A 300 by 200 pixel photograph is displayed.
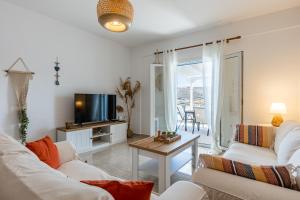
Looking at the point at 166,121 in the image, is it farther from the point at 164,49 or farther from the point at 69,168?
the point at 69,168

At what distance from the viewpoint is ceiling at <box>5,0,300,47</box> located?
9.37ft

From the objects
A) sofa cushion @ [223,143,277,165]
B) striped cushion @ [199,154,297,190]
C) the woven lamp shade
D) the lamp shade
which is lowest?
sofa cushion @ [223,143,277,165]

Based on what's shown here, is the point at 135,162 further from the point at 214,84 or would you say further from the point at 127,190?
the point at 214,84

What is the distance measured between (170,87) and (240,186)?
3.23 m

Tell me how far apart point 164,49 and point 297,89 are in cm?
283

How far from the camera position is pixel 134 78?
5.15 meters

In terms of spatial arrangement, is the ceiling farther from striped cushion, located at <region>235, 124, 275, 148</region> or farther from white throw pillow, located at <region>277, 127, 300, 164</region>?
white throw pillow, located at <region>277, 127, 300, 164</region>

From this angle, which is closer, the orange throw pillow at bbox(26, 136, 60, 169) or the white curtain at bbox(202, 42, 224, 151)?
the orange throw pillow at bbox(26, 136, 60, 169)

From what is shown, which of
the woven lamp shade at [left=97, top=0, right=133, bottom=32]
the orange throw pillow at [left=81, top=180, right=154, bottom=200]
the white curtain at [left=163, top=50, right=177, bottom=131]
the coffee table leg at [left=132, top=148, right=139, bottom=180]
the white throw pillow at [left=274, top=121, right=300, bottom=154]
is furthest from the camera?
the white curtain at [left=163, top=50, right=177, bottom=131]

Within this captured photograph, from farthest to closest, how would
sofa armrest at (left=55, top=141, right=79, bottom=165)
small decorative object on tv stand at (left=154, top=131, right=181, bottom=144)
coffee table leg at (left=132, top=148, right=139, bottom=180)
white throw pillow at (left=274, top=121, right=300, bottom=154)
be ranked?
small decorative object on tv stand at (left=154, top=131, right=181, bottom=144) → coffee table leg at (left=132, top=148, right=139, bottom=180) → white throw pillow at (left=274, top=121, right=300, bottom=154) → sofa armrest at (left=55, top=141, right=79, bottom=165)

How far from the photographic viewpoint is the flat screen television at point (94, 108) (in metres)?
3.61

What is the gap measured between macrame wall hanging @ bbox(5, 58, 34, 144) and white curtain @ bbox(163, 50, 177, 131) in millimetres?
2820

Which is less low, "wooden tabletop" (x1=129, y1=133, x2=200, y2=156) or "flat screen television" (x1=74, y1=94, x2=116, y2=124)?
"flat screen television" (x1=74, y1=94, x2=116, y2=124)

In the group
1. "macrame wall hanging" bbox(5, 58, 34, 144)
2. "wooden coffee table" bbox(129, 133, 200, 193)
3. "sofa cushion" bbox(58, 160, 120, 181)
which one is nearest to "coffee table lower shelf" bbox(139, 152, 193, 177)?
"wooden coffee table" bbox(129, 133, 200, 193)
